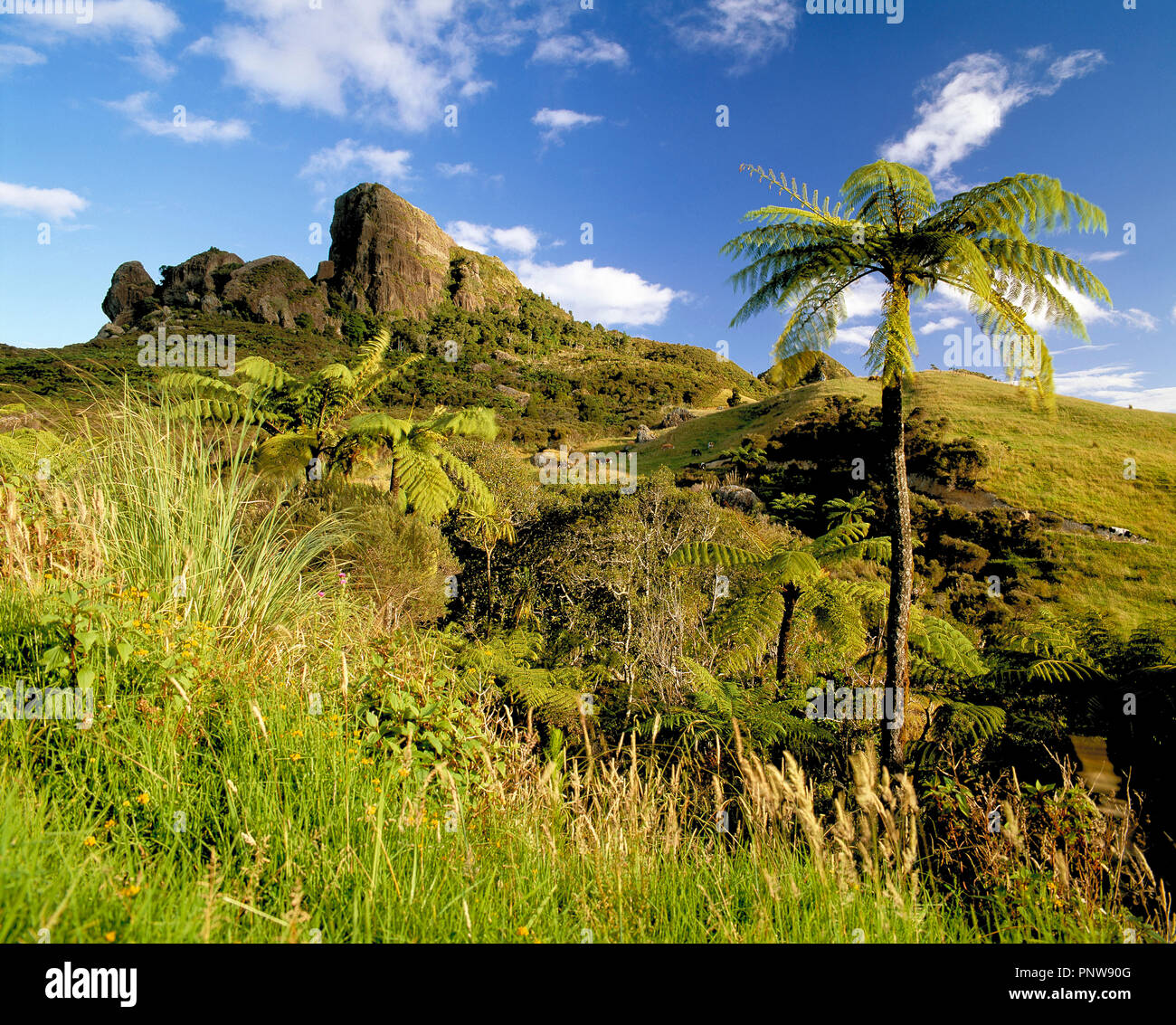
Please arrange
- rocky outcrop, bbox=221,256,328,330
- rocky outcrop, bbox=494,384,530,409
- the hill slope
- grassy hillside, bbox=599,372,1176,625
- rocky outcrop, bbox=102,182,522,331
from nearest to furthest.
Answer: grassy hillside, bbox=599,372,1176,625, the hill slope, rocky outcrop, bbox=494,384,530,409, rocky outcrop, bbox=221,256,328,330, rocky outcrop, bbox=102,182,522,331

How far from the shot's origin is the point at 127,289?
8006cm

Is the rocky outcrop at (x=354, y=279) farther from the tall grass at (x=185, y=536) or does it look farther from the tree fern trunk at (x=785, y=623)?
the tall grass at (x=185, y=536)

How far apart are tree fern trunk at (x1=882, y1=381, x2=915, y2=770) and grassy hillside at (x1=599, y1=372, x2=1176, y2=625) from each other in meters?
13.6

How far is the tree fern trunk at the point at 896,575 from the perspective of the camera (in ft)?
17.1

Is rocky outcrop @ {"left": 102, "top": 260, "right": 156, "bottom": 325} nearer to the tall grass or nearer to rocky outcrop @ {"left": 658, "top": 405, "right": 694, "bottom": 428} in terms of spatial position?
rocky outcrop @ {"left": 658, "top": 405, "right": 694, "bottom": 428}

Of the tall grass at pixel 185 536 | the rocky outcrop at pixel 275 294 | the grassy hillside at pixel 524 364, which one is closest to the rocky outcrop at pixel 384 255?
the grassy hillside at pixel 524 364

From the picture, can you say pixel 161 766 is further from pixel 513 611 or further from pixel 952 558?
pixel 952 558

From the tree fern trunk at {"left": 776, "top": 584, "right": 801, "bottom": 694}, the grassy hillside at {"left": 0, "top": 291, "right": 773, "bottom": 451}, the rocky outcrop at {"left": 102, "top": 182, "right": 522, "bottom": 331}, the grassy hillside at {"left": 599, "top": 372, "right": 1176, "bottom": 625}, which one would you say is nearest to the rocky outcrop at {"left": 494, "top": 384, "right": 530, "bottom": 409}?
the grassy hillside at {"left": 0, "top": 291, "right": 773, "bottom": 451}

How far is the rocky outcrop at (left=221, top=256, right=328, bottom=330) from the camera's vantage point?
63125mm

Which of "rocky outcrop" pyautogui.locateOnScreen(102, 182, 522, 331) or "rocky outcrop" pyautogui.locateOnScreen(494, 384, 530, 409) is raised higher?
"rocky outcrop" pyautogui.locateOnScreen(102, 182, 522, 331)

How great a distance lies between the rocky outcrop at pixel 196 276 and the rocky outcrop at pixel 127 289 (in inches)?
118

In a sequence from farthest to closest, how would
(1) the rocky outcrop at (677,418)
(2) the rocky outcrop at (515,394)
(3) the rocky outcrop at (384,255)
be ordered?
(3) the rocky outcrop at (384,255) < (2) the rocky outcrop at (515,394) < (1) the rocky outcrop at (677,418)
